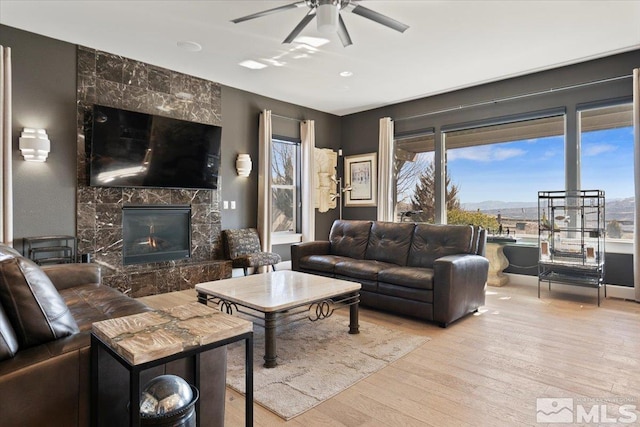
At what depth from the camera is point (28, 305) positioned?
1392mm

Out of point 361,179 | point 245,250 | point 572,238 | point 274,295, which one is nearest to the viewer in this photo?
point 274,295

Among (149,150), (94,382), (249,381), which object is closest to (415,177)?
(149,150)

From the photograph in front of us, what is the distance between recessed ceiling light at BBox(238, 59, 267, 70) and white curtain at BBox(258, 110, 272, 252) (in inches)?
42.9

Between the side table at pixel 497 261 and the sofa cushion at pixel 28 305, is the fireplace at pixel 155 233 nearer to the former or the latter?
the sofa cushion at pixel 28 305

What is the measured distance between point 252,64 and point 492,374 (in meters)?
4.19

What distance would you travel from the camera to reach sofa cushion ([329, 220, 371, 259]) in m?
4.62

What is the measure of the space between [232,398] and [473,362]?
169 centimetres

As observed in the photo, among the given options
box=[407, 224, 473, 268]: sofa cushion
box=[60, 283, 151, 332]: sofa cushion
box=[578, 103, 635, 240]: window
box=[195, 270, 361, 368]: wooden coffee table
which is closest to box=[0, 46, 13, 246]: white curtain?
box=[60, 283, 151, 332]: sofa cushion

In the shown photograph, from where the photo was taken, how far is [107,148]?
4.17m

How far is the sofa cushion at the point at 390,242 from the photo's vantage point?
13.9 feet

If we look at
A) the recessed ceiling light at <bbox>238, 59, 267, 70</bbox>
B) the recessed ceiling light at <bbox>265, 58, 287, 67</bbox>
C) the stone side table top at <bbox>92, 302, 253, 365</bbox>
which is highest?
the recessed ceiling light at <bbox>265, 58, 287, 67</bbox>

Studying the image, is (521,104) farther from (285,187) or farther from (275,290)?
(275,290)

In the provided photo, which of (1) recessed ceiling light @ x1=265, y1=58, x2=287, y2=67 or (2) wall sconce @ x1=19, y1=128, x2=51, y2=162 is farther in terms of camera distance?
(1) recessed ceiling light @ x1=265, y1=58, x2=287, y2=67

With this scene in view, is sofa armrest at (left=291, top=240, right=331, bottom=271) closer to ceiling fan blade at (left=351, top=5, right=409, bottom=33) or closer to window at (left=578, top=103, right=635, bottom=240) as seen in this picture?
ceiling fan blade at (left=351, top=5, right=409, bottom=33)
